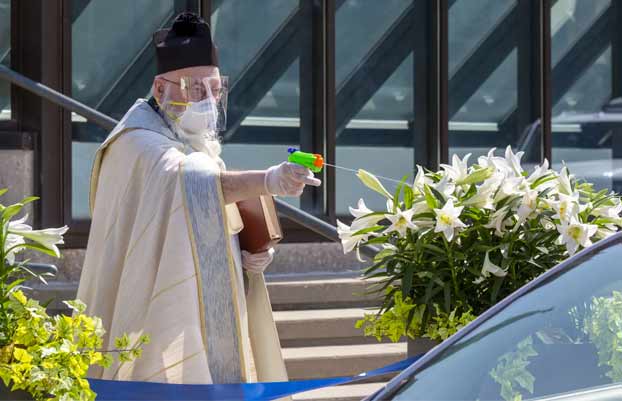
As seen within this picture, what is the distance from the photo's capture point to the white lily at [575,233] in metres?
4.26

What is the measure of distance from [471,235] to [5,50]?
425 centimetres

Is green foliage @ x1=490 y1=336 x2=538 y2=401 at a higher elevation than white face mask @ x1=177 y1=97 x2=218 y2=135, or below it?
below

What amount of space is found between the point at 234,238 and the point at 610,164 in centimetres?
556

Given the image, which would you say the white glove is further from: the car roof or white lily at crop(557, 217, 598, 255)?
the car roof

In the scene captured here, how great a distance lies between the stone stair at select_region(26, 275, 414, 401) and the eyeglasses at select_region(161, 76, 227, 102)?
214cm

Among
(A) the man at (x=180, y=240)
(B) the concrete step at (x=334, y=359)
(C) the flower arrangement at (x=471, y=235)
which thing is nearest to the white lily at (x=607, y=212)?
(C) the flower arrangement at (x=471, y=235)

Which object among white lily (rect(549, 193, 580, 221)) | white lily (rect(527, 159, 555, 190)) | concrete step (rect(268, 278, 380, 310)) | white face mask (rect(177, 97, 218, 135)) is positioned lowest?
concrete step (rect(268, 278, 380, 310))

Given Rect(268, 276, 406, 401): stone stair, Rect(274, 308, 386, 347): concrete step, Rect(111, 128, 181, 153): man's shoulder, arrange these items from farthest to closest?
Rect(274, 308, 386, 347): concrete step, Rect(268, 276, 406, 401): stone stair, Rect(111, 128, 181, 153): man's shoulder

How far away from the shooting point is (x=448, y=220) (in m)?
4.27

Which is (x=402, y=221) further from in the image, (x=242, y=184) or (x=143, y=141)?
(x=143, y=141)

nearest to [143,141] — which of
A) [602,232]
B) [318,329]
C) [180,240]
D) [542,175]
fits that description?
[180,240]

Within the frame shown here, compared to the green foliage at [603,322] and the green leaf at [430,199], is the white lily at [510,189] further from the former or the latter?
the green foliage at [603,322]

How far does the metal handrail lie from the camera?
7.02 m

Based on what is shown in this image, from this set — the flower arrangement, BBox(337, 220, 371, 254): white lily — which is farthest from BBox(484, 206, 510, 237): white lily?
BBox(337, 220, 371, 254): white lily
